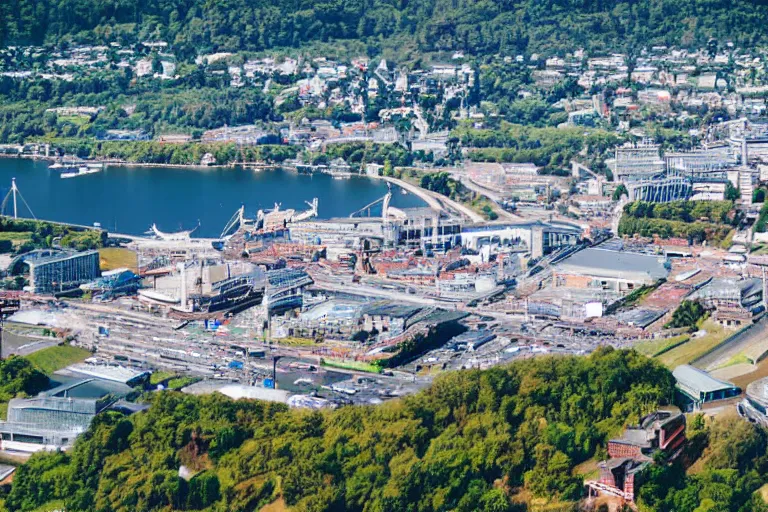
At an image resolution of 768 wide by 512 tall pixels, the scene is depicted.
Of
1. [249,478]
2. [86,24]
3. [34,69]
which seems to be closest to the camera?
[249,478]

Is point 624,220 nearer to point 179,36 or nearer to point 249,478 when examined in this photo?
point 249,478

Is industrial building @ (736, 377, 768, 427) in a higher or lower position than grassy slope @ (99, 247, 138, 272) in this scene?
higher

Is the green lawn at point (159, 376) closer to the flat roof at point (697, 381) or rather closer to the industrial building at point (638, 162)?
the flat roof at point (697, 381)

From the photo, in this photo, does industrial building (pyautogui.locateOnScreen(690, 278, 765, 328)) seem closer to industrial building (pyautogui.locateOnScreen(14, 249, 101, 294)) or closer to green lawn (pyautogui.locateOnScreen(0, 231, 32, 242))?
industrial building (pyautogui.locateOnScreen(14, 249, 101, 294))

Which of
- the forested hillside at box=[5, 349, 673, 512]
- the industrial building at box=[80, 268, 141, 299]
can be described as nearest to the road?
the industrial building at box=[80, 268, 141, 299]

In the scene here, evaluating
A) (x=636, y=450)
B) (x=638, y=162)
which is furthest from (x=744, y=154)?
(x=636, y=450)

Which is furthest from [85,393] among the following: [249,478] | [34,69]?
[34,69]
